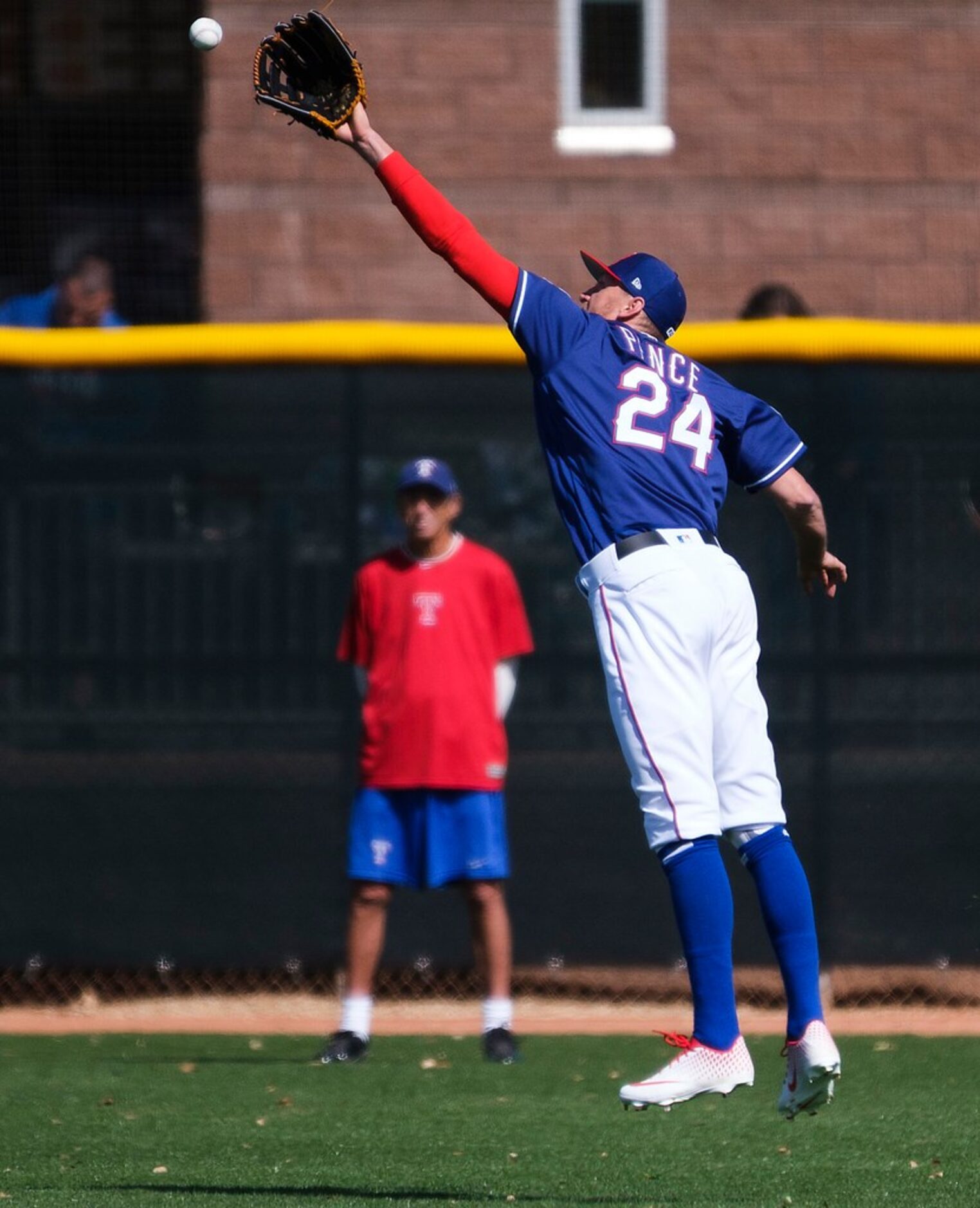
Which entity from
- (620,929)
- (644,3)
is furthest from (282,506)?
(644,3)

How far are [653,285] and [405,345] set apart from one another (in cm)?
289

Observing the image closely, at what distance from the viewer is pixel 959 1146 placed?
5363 mm

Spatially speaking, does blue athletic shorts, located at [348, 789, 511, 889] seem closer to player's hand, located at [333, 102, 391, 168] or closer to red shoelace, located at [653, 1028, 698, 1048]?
red shoelace, located at [653, 1028, 698, 1048]

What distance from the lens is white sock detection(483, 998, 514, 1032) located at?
7062mm

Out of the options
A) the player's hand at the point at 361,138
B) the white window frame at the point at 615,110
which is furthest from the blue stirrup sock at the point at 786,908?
the white window frame at the point at 615,110

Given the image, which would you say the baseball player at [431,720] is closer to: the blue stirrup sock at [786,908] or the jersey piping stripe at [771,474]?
the jersey piping stripe at [771,474]

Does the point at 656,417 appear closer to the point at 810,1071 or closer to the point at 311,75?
the point at 311,75

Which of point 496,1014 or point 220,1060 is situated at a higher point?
point 496,1014

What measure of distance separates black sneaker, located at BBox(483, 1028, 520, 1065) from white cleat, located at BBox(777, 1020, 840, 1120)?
2.32m

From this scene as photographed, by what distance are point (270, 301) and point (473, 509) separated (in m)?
3.82

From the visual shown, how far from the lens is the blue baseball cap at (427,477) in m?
7.32

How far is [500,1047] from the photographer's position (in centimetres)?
697

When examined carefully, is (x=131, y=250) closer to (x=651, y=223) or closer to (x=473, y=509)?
(x=651, y=223)

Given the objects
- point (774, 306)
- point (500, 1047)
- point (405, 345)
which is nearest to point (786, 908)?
point (500, 1047)
